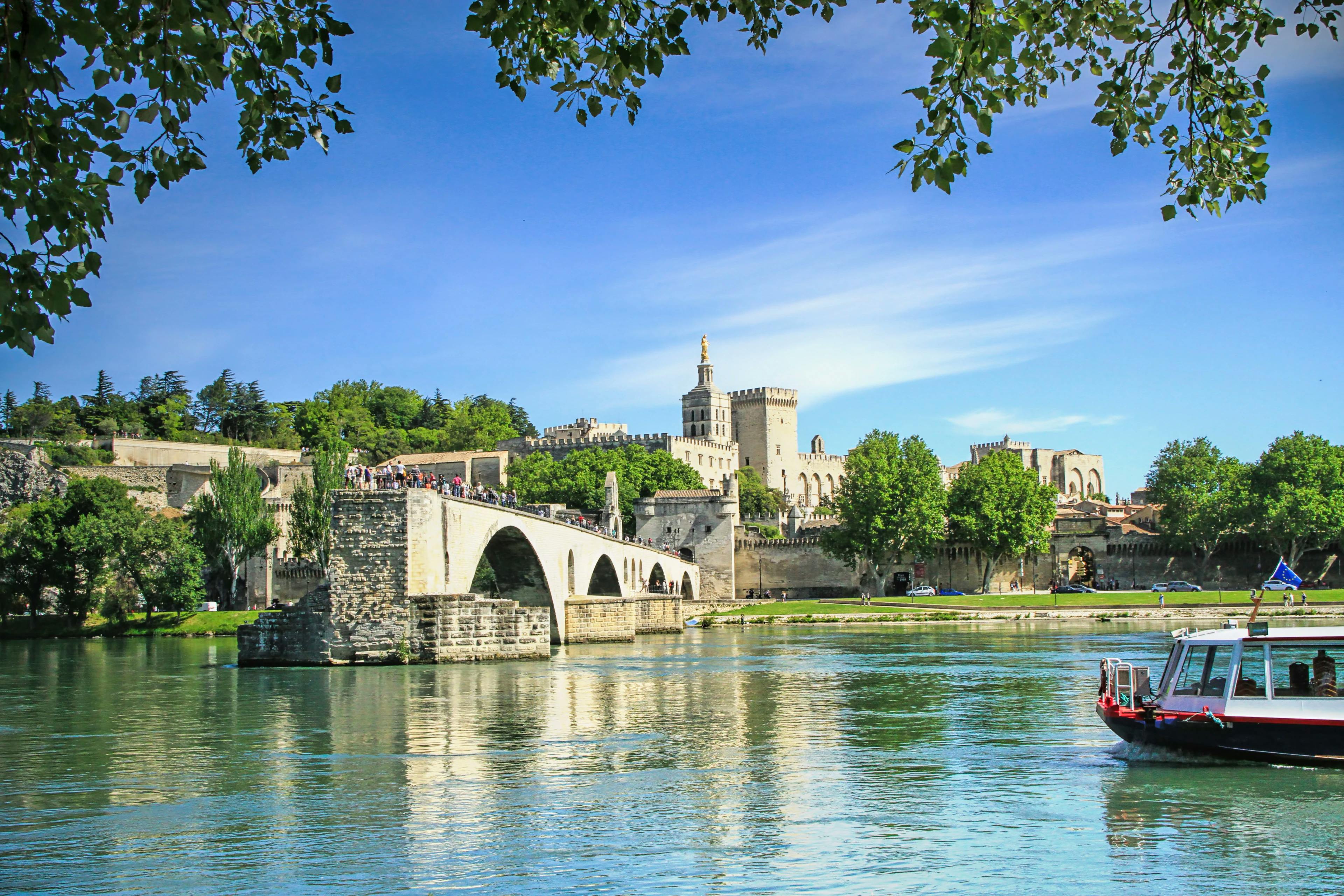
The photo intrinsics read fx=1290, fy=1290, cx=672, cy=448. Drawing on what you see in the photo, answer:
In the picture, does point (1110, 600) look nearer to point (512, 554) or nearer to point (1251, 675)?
point (512, 554)

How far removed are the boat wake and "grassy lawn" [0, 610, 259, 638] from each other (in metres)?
46.8

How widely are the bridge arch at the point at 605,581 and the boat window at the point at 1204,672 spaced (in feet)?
127

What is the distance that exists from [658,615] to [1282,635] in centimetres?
4027

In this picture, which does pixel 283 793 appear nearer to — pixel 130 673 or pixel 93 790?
pixel 93 790

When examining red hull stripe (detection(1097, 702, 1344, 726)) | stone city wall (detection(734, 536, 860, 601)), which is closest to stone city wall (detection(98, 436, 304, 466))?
stone city wall (detection(734, 536, 860, 601))

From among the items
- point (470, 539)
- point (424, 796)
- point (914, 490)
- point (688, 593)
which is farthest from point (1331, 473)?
point (424, 796)

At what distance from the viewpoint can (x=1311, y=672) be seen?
51.8 feet

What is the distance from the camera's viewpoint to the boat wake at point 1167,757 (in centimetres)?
1560

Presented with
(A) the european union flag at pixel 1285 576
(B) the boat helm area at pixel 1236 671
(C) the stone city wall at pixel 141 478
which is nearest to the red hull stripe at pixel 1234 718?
(B) the boat helm area at pixel 1236 671

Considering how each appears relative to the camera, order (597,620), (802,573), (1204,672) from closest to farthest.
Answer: (1204,672) → (597,620) → (802,573)

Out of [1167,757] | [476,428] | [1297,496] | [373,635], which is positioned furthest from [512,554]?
[476,428]

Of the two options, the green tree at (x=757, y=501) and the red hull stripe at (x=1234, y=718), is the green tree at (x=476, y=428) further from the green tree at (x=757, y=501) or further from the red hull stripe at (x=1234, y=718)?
the red hull stripe at (x=1234, y=718)

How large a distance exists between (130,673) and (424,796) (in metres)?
22.4

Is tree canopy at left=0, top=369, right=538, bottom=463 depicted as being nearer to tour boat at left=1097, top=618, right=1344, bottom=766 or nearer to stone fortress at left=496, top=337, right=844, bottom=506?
stone fortress at left=496, top=337, right=844, bottom=506
